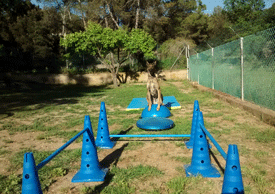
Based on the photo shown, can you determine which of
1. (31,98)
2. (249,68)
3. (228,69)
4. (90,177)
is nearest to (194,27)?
(228,69)

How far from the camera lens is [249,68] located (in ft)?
24.5

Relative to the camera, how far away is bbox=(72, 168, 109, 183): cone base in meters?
3.22

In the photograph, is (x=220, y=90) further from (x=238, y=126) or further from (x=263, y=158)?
(x=263, y=158)

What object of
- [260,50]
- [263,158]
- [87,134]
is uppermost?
[260,50]

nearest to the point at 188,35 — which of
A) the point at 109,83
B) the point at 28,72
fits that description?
the point at 109,83

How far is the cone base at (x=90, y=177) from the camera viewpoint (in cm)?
322

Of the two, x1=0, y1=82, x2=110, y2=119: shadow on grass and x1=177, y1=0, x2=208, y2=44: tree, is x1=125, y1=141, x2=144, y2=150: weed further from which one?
x1=177, y1=0, x2=208, y2=44: tree

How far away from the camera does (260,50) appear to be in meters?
6.84

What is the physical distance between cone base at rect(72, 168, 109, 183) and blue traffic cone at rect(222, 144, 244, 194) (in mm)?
1800

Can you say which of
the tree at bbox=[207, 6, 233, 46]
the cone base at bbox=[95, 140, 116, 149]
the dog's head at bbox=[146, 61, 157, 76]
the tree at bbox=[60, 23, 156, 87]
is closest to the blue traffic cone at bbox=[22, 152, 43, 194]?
the cone base at bbox=[95, 140, 116, 149]

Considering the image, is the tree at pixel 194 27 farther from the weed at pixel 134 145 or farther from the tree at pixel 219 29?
the weed at pixel 134 145

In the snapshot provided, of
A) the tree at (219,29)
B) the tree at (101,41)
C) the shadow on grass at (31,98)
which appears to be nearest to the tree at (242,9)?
the tree at (219,29)

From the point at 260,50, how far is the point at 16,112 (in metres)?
8.48

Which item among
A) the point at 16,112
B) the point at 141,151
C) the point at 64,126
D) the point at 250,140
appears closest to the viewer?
the point at 141,151
